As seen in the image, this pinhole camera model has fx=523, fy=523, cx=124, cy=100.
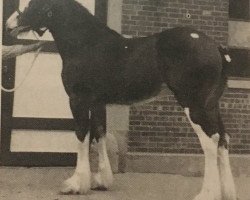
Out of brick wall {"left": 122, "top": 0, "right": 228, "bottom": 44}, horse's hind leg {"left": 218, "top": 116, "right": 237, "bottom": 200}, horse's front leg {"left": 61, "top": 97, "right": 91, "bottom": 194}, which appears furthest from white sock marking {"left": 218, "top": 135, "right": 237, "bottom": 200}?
brick wall {"left": 122, "top": 0, "right": 228, "bottom": 44}

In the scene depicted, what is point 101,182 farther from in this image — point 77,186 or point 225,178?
point 225,178

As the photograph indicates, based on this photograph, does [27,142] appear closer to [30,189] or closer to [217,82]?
[30,189]

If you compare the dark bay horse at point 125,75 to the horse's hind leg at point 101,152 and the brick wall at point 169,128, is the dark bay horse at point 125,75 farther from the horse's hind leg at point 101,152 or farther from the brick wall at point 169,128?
the brick wall at point 169,128

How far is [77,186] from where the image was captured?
496 cm

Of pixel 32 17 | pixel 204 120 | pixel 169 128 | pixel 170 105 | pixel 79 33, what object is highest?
pixel 32 17

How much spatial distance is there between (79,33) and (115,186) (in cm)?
165

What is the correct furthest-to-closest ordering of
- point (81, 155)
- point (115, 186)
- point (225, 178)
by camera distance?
point (115, 186), point (81, 155), point (225, 178)

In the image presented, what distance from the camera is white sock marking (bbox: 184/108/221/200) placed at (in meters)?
4.52

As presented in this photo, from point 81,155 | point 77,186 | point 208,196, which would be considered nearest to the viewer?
point 208,196

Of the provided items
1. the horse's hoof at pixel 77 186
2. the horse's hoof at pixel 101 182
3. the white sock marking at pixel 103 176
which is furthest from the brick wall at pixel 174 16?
the horse's hoof at pixel 77 186

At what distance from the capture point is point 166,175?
6.34 metres

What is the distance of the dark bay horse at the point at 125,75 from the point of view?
15.5ft

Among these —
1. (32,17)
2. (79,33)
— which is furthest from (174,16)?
(32,17)

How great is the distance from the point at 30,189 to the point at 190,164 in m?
2.18
